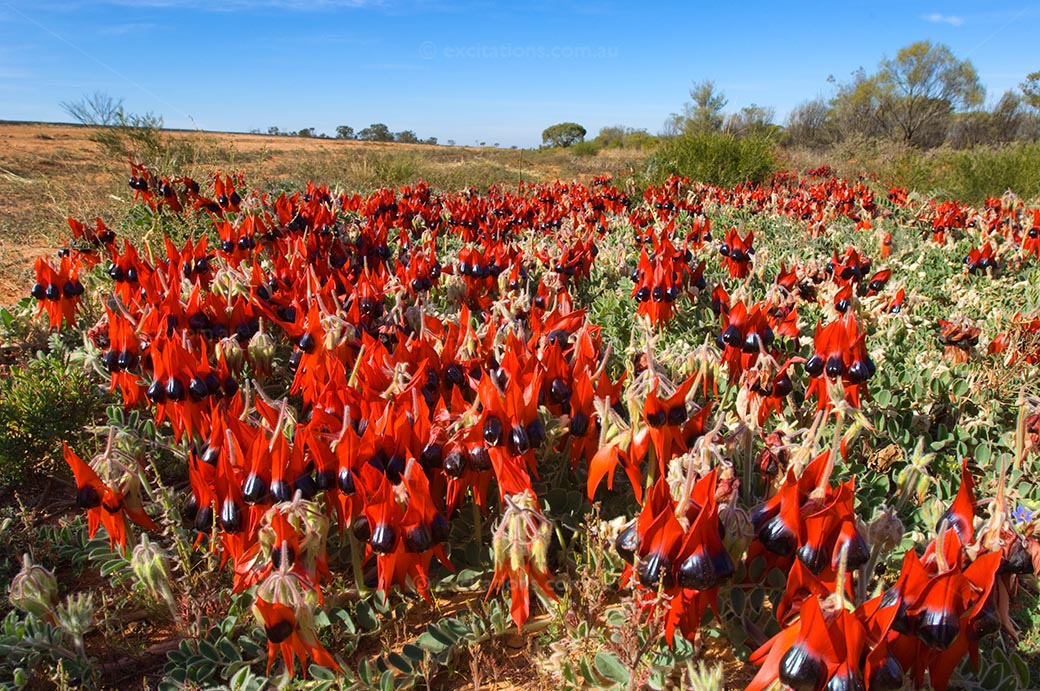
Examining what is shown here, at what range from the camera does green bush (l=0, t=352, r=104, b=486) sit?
6.73 feet

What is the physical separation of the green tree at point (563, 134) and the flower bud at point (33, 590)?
38.8 meters

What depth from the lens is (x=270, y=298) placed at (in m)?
2.20

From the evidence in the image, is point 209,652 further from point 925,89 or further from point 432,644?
point 925,89

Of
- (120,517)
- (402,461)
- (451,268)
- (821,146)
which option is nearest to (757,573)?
(402,461)

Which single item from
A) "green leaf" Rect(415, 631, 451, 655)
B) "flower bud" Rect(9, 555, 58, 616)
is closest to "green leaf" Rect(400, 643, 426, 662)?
"green leaf" Rect(415, 631, 451, 655)

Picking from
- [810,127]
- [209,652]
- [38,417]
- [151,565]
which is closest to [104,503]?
[151,565]

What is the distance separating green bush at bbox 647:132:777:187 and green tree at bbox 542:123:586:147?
30.0m

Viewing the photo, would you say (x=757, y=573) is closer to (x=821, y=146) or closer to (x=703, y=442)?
(x=703, y=442)

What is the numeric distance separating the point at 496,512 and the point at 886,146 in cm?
1895

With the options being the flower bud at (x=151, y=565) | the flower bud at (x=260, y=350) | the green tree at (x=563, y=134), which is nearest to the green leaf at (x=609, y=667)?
the flower bud at (x=151, y=565)

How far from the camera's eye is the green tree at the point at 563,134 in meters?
39.4

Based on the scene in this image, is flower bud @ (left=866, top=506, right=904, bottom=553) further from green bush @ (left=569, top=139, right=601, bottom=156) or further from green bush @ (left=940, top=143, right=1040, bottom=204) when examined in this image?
green bush @ (left=569, top=139, right=601, bottom=156)

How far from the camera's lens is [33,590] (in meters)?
1.34

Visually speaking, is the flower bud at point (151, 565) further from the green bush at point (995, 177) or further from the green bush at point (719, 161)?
the green bush at point (995, 177)
